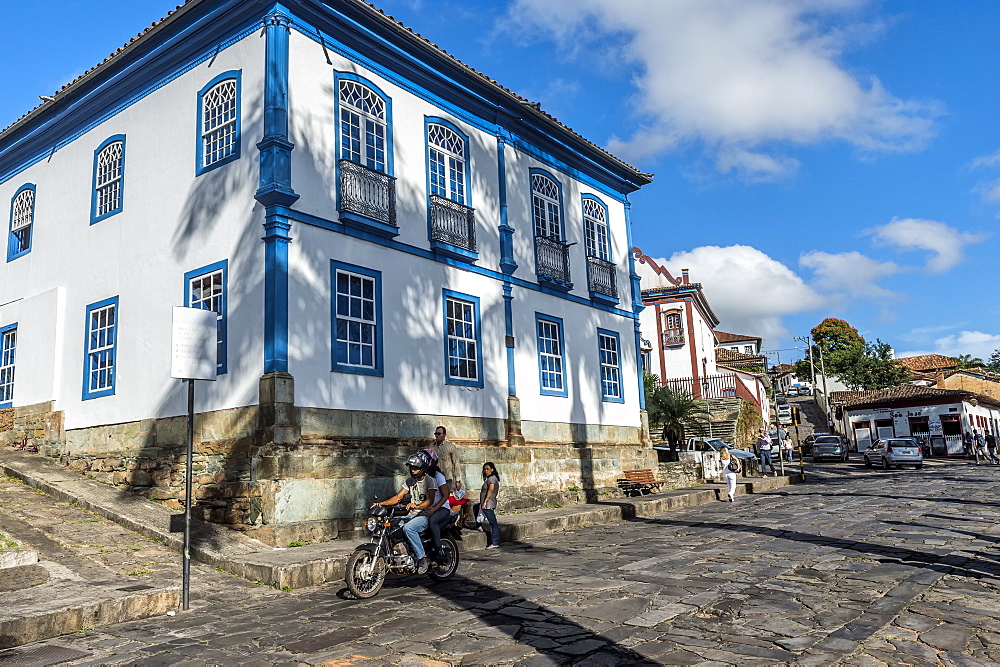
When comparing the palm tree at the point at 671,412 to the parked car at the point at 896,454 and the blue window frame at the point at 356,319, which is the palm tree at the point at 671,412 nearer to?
the parked car at the point at 896,454

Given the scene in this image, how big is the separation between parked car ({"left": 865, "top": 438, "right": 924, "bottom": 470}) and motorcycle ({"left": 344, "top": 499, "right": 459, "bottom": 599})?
2982cm

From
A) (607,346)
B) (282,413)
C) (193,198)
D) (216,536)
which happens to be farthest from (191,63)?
(607,346)

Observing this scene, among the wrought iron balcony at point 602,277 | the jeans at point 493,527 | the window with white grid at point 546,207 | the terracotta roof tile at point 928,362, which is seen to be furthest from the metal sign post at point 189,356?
the terracotta roof tile at point 928,362

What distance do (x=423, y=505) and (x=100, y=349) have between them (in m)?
9.24

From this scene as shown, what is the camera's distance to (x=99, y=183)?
620 inches

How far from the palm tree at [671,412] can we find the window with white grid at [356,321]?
16.6 meters

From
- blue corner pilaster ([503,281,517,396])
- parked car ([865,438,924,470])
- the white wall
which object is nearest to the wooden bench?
blue corner pilaster ([503,281,517,396])

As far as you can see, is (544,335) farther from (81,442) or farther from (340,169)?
(81,442)

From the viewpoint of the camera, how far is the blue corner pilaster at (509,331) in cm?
1675

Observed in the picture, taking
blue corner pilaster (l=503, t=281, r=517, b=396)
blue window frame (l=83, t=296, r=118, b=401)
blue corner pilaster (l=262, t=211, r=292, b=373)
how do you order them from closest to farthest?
blue corner pilaster (l=262, t=211, r=292, b=373), blue window frame (l=83, t=296, r=118, b=401), blue corner pilaster (l=503, t=281, r=517, b=396)

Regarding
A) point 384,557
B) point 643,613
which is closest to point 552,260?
point 384,557

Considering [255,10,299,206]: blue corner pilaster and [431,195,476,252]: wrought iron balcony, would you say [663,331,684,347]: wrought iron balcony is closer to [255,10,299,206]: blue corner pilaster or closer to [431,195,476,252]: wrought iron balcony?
[431,195,476,252]: wrought iron balcony

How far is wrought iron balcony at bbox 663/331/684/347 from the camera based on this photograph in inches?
1678

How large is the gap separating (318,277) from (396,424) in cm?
297
